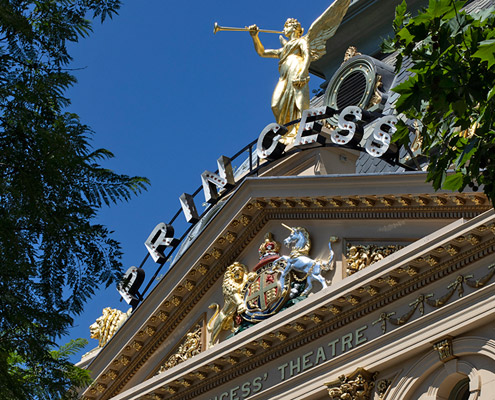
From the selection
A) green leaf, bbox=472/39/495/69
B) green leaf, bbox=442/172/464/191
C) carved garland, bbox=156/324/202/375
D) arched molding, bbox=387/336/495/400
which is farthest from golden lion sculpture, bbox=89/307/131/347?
green leaf, bbox=472/39/495/69

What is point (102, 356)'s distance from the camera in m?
33.2

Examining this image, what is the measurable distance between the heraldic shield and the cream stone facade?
10cm

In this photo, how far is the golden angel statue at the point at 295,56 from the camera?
33.4 metres

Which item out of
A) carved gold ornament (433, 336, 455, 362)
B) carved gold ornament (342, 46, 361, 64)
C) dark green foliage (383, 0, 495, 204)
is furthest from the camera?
carved gold ornament (342, 46, 361, 64)

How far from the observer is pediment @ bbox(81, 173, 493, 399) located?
25969mm

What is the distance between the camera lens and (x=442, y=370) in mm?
25328

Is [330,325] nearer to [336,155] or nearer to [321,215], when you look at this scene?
[321,215]

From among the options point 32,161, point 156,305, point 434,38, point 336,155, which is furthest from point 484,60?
point 156,305

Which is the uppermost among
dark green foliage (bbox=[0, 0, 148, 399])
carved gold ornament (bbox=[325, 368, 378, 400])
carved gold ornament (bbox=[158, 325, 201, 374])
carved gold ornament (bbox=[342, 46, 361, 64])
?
carved gold ornament (bbox=[342, 46, 361, 64])

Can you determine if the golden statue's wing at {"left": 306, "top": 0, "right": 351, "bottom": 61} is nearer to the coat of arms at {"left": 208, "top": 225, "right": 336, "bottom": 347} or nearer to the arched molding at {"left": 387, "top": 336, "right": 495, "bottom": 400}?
the coat of arms at {"left": 208, "top": 225, "right": 336, "bottom": 347}

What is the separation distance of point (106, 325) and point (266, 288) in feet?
26.3

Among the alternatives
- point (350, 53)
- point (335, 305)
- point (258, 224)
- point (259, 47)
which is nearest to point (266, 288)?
point (258, 224)

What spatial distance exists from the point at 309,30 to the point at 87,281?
18.3 metres

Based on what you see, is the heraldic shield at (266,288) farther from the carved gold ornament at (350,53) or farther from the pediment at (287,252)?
the carved gold ornament at (350,53)
